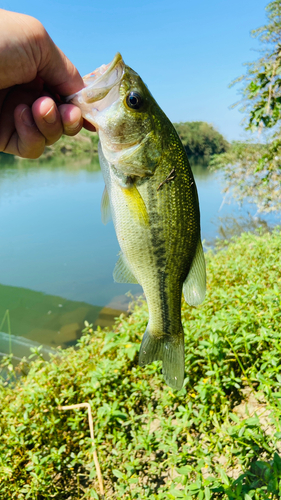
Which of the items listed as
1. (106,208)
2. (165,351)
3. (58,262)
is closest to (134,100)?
(106,208)

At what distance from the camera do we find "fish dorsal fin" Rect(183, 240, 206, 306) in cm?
161

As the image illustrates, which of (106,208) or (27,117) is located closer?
(106,208)

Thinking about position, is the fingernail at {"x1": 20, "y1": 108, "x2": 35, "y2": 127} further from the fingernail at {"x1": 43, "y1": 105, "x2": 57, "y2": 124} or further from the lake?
the lake

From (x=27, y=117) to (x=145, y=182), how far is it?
3.12 feet

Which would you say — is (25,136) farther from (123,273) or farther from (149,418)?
(149,418)

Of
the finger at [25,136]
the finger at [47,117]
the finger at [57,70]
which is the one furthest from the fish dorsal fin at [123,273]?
the finger at [57,70]

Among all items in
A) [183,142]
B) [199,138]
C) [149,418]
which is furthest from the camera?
[199,138]

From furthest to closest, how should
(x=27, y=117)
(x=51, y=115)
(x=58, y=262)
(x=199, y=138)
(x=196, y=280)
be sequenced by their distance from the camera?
(x=199, y=138)
(x=58, y=262)
(x=27, y=117)
(x=51, y=115)
(x=196, y=280)

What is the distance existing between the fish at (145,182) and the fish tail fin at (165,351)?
1cm

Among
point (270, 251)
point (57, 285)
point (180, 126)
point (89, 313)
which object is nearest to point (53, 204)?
point (57, 285)

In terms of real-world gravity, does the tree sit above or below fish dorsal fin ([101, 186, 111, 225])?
above

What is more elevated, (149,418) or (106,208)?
(106,208)

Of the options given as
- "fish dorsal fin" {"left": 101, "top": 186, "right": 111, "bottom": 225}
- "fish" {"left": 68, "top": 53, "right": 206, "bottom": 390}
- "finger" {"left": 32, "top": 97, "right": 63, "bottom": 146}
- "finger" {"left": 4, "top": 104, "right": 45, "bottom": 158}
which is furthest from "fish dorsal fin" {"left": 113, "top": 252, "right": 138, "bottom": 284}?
"finger" {"left": 4, "top": 104, "right": 45, "bottom": 158}

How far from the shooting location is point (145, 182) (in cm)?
148
